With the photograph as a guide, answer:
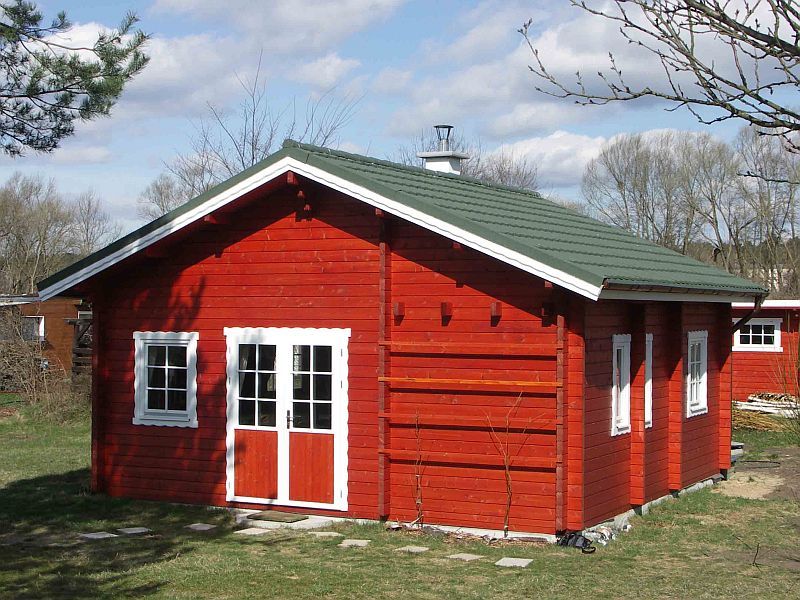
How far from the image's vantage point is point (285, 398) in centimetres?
1298

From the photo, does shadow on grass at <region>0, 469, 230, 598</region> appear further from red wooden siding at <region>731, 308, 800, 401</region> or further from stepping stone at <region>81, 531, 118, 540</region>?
red wooden siding at <region>731, 308, 800, 401</region>

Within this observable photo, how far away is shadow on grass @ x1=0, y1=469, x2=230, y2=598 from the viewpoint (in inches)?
378

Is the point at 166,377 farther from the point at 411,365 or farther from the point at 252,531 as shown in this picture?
the point at 411,365

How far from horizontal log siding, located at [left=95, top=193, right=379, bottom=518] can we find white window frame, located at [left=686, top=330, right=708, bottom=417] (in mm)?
4946

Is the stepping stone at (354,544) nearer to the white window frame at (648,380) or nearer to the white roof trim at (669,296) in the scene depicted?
the white roof trim at (669,296)

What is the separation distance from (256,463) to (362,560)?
9.45 feet

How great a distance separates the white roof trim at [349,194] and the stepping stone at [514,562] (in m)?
2.64

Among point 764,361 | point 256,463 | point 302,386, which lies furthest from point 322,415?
point 764,361

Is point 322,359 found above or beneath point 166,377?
above

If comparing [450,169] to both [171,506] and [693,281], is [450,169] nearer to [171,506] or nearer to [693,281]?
[693,281]

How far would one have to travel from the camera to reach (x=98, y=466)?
14.3 metres

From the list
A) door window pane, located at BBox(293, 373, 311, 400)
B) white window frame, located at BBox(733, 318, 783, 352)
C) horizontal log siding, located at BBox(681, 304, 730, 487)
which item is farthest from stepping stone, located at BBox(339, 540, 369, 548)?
white window frame, located at BBox(733, 318, 783, 352)

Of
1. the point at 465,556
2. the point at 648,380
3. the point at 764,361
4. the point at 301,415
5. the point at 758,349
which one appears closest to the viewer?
the point at 465,556

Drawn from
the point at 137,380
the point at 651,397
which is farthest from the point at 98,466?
the point at 651,397
